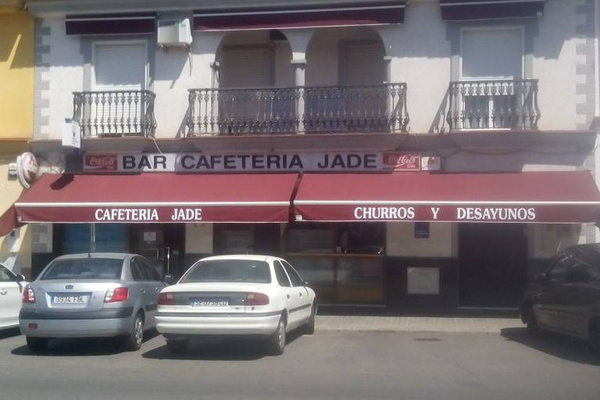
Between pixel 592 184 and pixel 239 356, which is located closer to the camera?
pixel 239 356

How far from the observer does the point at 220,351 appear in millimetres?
13844

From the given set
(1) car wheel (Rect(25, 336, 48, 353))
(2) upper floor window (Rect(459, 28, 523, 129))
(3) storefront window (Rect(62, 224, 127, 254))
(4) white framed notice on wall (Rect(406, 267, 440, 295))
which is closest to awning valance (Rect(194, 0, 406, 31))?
(2) upper floor window (Rect(459, 28, 523, 129))

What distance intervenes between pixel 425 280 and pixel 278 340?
685cm

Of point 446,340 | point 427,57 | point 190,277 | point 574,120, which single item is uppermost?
point 427,57

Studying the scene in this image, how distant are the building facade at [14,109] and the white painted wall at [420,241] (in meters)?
8.55

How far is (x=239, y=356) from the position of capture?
524 inches

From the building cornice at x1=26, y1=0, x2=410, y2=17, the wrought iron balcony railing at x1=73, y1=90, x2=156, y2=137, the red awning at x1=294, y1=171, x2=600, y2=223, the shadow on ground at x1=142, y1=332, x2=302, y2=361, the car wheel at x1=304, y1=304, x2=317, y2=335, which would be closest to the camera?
the shadow on ground at x1=142, y1=332, x2=302, y2=361

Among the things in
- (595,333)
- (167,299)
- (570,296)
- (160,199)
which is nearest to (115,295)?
Result: (167,299)

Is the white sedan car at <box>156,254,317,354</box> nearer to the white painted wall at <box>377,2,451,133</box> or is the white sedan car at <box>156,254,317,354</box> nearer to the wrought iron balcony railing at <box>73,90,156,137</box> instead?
the white painted wall at <box>377,2,451,133</box>

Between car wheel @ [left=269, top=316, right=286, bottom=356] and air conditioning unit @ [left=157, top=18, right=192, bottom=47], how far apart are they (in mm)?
8785

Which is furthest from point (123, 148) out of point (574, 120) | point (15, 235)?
point (574, 120)

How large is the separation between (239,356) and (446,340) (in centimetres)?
424

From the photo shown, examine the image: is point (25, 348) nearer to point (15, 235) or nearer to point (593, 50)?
point (15, 235)

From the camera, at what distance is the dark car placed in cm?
1294
